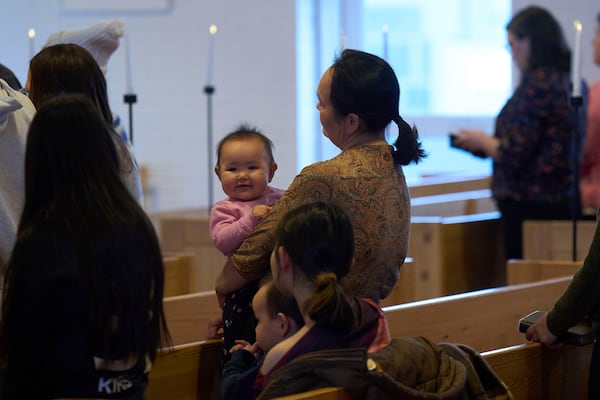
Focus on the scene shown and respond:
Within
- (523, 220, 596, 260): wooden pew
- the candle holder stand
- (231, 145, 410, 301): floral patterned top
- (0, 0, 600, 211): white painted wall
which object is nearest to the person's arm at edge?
(231, 145, 410, 301): floral patterned top

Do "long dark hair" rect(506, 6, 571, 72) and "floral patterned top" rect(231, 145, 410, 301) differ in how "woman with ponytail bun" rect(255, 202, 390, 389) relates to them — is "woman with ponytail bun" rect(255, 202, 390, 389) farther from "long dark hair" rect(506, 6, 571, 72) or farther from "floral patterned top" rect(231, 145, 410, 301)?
"long dark hair" rect(506, 6, 571, 72)

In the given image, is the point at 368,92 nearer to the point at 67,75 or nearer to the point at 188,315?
the point at 67,75

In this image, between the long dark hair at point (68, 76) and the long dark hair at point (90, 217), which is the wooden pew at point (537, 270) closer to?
the long dark hair at point (68, 76)

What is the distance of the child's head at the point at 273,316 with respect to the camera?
7.01 ft

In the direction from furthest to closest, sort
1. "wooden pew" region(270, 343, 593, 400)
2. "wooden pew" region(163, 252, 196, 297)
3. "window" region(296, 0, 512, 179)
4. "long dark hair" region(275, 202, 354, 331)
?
"window" region(296, 0, 512, 179), "wooden pew" region(163, 252, 196, 297), "wooden pew" region(270, 343, 593, 400), "long dark hair" region(275, 202, 354, 331)

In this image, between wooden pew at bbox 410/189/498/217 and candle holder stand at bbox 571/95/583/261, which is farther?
wooden pew at bbox 410/189/498/217

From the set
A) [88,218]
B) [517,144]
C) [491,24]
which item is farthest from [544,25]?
[491,24]

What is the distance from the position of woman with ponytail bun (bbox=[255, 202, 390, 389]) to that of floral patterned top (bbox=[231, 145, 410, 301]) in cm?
13

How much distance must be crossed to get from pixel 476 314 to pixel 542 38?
1560 millimetres

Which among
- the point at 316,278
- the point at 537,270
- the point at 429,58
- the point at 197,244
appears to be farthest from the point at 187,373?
the point at 429,58

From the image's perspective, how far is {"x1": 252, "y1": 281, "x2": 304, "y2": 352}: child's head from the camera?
2137mm

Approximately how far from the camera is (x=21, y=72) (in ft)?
28.2

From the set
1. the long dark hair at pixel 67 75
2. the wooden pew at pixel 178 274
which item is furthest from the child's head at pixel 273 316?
the wooden pew at pixel 178 274

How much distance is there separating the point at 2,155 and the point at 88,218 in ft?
2.12
